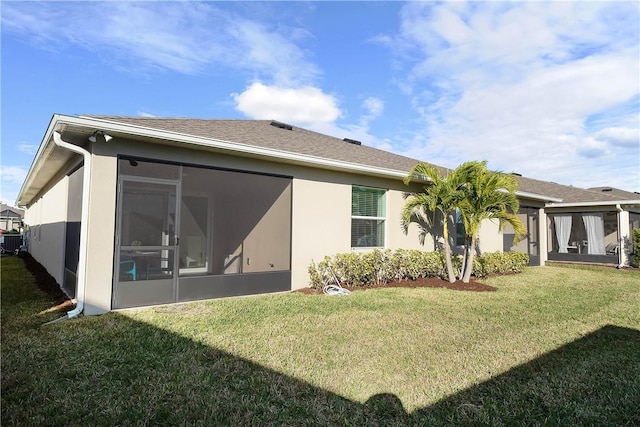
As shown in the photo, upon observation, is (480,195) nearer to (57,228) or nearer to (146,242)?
(146,242)

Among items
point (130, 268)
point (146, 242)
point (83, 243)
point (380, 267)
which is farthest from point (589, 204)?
point (83, 243)

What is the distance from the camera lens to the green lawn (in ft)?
9.21

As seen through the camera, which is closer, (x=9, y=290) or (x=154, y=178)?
(x=154, y=178)

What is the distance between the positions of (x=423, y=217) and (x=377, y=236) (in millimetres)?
1832

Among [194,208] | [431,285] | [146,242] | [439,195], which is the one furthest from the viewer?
[439,195]

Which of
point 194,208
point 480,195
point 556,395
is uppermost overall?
point 480,195

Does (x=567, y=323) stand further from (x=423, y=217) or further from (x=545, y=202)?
(x=545, y=202)

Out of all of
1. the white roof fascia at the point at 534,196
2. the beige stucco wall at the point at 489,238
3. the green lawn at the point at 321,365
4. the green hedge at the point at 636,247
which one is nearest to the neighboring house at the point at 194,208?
the beige stucco wall at the point at 489,238

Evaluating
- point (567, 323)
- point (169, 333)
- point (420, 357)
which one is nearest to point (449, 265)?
point (567, 323)

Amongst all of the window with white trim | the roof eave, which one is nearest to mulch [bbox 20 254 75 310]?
the roof eave

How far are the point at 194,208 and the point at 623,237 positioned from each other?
16656 mm

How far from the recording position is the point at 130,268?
5902 mm

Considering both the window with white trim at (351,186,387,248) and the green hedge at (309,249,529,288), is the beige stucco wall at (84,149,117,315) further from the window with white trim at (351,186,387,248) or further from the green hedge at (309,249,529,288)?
the window with white trim at (351,186,387,248)

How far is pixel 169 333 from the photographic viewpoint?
15.3 feet
